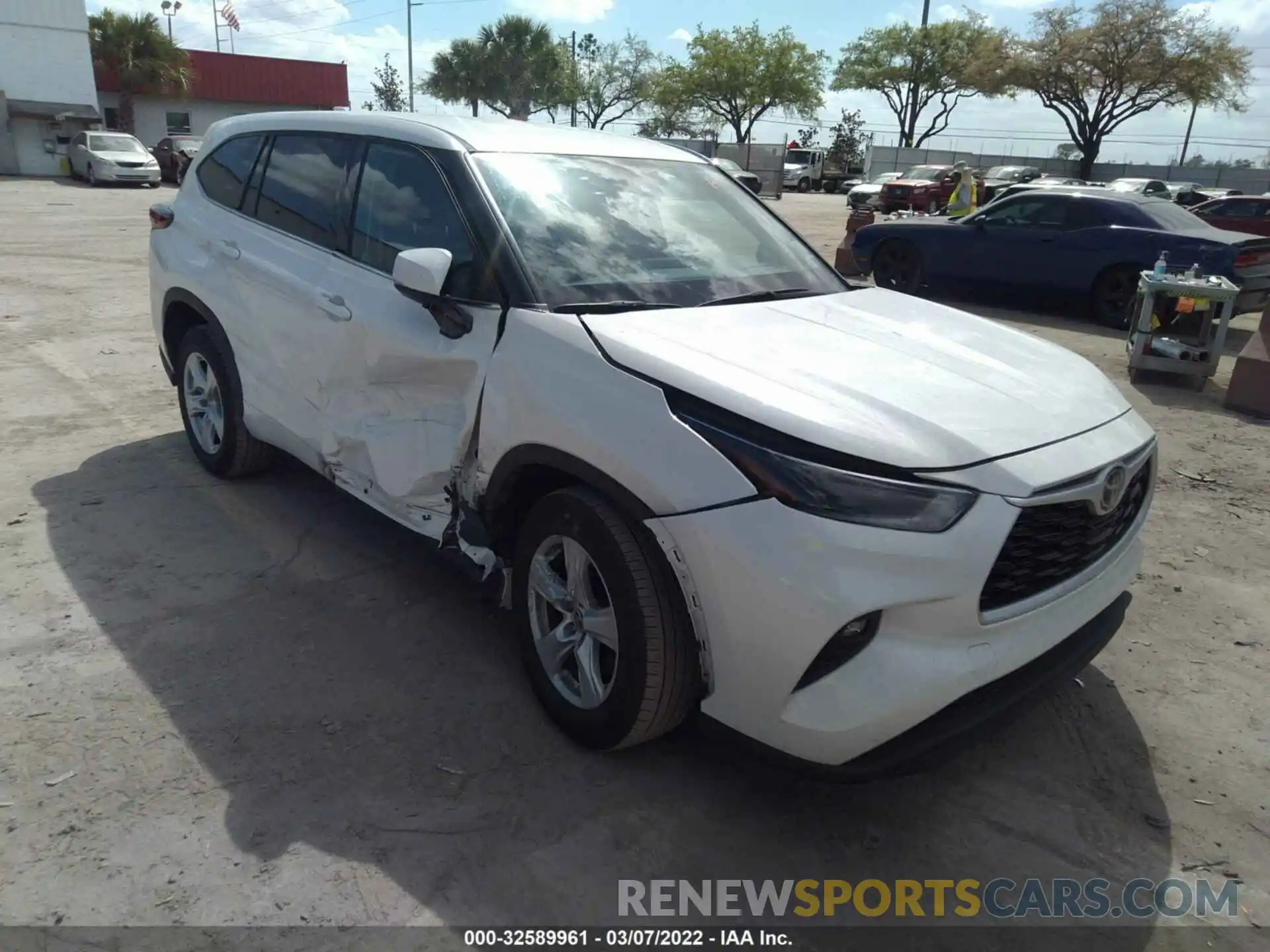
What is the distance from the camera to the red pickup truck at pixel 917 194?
29.9 meters

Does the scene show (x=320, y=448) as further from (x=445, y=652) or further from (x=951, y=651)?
(x=951, y=651)

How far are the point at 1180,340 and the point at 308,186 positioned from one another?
306 inches

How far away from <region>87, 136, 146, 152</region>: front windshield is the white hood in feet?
108

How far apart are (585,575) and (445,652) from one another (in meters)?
0.95

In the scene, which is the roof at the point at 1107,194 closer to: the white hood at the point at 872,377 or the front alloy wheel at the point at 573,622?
the white hood at the point at 872,377

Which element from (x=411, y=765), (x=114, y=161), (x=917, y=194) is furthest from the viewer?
(x=917, y=194)

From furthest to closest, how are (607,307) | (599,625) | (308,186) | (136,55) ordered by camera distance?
(136,55) < (308,186) < (607,307) < (599,625)

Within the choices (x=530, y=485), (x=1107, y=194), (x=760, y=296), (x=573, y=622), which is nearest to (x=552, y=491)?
(x=530, y=485)

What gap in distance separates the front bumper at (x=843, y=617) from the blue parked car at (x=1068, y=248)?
9.53 m

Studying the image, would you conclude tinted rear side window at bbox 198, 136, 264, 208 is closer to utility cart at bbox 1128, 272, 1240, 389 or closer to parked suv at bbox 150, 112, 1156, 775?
parked suv at bbox 150, 112, 1156, 775

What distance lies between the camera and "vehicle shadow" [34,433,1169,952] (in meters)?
2.50

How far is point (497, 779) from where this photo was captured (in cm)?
277

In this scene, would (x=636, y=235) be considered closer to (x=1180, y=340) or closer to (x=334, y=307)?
(x=334, y=307)

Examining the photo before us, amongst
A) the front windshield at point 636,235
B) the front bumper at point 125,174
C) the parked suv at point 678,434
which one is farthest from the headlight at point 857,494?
the front bumper at point 125,174
